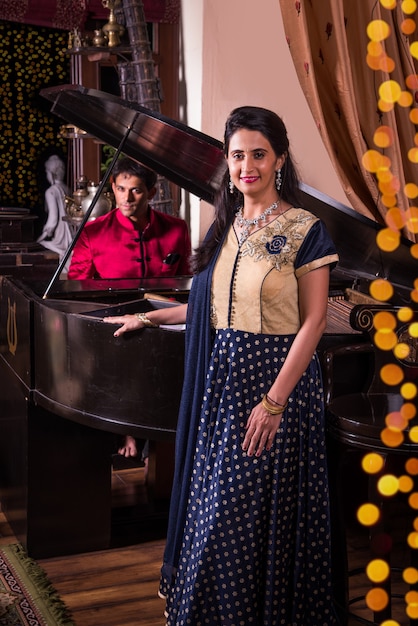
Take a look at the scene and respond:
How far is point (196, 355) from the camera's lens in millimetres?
2373

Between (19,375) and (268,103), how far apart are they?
2925 millimetres

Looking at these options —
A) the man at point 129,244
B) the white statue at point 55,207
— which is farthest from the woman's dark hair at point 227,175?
the white statue at point 55,207

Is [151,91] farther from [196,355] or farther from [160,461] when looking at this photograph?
[196,355]

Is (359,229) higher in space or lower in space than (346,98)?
lower

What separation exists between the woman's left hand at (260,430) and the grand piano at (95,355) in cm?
38

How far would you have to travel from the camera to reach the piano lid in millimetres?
2965

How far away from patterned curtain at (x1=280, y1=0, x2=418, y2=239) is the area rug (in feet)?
5.27

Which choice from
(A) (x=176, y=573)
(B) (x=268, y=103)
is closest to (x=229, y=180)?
(A) (x=176, y=573)

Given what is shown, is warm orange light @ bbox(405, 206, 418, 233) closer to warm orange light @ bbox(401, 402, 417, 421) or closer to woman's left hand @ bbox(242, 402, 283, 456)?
warm orange light @ bbox(401, 402, 417, 421)

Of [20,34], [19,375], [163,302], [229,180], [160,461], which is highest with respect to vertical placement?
[20,34]

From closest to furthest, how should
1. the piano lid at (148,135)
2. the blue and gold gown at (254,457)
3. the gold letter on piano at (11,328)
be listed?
1. the blue and gold gown at (254,457)
2. the piano lid at (148,135)
3. the gold letter on piano at (11,328)

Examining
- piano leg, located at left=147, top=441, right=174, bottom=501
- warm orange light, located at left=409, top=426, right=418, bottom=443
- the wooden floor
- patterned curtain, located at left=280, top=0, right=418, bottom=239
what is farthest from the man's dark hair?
warm orange light, located at left=409, top=426, right=418, bottom=443

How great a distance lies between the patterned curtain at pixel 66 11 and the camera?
24.4ft

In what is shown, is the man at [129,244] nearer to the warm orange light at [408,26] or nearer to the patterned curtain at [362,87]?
the patterned curtain at [362,87]
